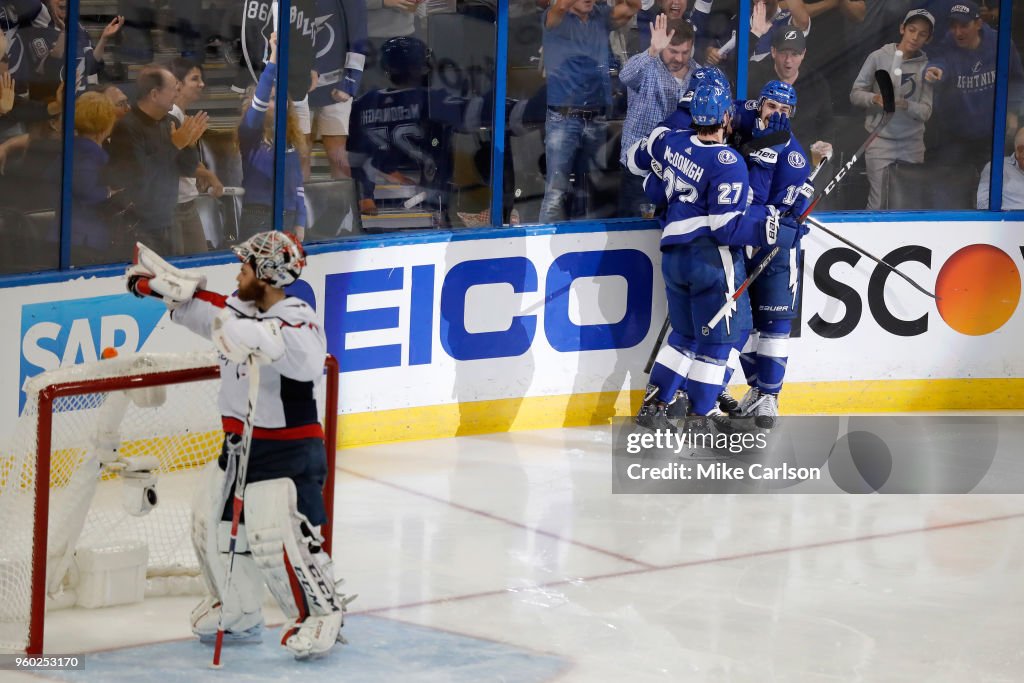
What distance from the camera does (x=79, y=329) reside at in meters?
6.18

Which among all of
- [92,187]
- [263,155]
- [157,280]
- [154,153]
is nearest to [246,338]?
[157,280]

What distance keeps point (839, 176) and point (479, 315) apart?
193 cm

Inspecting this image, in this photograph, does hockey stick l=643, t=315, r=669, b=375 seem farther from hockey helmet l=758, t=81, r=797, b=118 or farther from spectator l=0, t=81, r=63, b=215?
spectator l=0, t=81, r=63, b=215

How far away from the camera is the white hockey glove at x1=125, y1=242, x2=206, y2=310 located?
170 inches

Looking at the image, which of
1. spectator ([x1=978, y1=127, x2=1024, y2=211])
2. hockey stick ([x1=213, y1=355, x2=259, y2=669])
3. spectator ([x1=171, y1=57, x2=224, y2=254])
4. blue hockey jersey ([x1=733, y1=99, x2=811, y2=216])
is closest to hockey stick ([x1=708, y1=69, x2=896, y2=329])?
blue hockey jersey ([x1=733, y1=99, x2=811, y2=216])

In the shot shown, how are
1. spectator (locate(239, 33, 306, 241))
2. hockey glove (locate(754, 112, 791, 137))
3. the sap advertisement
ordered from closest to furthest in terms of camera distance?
the sap advertisement
spectator (locate(239, 33, 306, 241))
hockey glove (locate(754, 112, 791, 137))

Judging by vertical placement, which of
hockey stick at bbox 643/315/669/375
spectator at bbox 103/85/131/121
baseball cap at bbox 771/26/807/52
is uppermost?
baseball cap at bbox 771/26/807/52

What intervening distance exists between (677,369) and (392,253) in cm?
141

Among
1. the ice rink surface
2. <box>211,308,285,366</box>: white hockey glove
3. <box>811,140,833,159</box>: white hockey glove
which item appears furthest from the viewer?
<box>811,140,833,159</box>: white hockey glove

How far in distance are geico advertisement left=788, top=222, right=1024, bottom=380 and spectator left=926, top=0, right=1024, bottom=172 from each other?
1.37 ft

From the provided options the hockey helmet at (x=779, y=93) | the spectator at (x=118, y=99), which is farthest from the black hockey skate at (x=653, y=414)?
the spectator at (x=118, y=99)

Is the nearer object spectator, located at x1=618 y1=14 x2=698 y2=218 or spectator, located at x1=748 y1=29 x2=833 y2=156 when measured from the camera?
spectator, located at x1=618 y1=14 x2=698 y2=218

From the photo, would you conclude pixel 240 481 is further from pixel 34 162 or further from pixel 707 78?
pixel 707 78

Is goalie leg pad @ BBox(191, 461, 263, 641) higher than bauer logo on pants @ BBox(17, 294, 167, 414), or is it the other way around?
bauer logo on pants @ BBox(17, 294, 167, 414)
